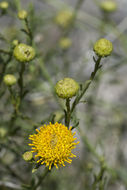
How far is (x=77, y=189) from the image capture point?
7.30 ft

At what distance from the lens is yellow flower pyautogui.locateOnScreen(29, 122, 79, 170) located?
1117 millimetres

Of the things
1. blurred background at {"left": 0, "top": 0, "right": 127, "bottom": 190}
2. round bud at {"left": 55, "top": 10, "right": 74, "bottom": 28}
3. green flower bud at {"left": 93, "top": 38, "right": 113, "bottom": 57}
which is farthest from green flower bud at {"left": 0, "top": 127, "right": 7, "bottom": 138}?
round bud at {"left": 55, "top": 10, "right": 74, "bottom": 28}

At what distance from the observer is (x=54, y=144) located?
115 centimetres

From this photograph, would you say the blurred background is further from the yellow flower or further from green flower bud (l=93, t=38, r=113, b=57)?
green flower bud (l=93, t=38, r=113, b=57)

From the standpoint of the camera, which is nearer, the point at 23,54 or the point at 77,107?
the point at 23,54

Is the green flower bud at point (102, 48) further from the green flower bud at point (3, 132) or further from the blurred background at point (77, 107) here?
the green flower bud at point (3, 132)

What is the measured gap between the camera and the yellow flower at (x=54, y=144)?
3.67 ft

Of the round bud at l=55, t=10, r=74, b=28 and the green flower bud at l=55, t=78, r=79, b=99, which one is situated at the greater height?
the round bud at l=55, t=10, r=74, b=28

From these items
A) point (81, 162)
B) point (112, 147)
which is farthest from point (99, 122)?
point (81, 162)

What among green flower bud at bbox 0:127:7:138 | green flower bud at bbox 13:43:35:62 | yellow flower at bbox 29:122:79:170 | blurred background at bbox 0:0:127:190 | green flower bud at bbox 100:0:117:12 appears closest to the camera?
yellow flower at bbox 29:122:79:170

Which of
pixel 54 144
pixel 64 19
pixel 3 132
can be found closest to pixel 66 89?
pixel 54 144

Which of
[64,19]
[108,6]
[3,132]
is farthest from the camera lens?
[64,19]

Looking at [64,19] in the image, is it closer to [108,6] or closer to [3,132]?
[108,6]

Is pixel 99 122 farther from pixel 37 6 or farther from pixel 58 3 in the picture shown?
pixel 37 6
